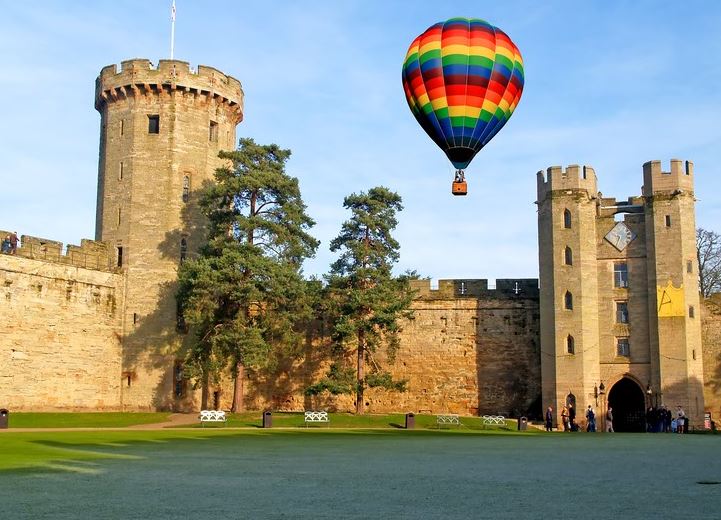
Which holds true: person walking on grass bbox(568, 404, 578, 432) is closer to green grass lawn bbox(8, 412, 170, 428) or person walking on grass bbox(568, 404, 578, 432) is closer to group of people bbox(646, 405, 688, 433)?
group of people bbox(646, 405, 688, 433)

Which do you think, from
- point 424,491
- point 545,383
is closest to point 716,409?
point 545,383

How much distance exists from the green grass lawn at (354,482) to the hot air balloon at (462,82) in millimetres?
11672

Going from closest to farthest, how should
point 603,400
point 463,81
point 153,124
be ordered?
point 463,81
point 603,400
point 153,124

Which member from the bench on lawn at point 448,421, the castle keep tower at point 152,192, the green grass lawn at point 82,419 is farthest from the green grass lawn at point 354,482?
the castle keep tower at point 152,192

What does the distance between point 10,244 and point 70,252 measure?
2.98 metres

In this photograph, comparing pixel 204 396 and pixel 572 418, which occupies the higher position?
pixel 204 396

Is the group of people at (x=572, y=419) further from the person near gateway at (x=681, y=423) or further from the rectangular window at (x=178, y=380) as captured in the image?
the rectangular window at (x=178, y=380)

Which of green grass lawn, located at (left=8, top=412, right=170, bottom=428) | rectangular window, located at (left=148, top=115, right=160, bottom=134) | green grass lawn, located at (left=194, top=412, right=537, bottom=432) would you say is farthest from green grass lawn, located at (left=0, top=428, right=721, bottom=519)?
rectangular window, located at (left=148, top=115, right=160, bottom=134)

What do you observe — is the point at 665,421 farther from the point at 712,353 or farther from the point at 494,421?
the point at 494,421

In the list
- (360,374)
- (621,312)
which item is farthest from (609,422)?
(360,374)

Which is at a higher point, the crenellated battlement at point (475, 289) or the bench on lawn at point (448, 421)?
the crenellated battlement at point (475, 289)

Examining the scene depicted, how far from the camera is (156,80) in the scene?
4103 centimetres

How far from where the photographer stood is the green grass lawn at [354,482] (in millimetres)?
9477

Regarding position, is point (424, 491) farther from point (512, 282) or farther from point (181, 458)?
point (512, 282)
